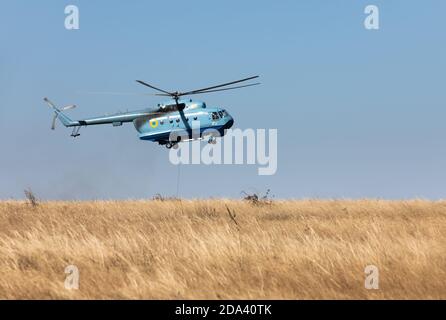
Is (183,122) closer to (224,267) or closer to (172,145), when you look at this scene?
(172,145)

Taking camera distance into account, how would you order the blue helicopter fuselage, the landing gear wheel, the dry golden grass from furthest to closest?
the landing gear wheel, the blue helicopter fuselage, the dry golden grass

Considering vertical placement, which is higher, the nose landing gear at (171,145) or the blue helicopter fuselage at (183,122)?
the blue helicopter fuselage at (183,122)

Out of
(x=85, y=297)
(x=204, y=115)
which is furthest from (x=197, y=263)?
(x=204, y=115)

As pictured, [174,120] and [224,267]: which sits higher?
[174,120]

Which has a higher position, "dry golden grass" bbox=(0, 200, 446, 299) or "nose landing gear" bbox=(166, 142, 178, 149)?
"nose landing gear" bbox=(166, 142, 178, 149)

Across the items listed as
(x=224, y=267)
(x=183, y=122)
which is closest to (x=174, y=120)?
(x=183, y=122)

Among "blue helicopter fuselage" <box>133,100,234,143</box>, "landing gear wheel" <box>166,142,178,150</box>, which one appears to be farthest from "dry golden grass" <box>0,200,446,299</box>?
"landing gear wheel" <box>166,142,178,150</box>

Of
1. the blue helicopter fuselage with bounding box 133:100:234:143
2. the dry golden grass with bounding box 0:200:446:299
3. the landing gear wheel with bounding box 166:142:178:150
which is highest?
the blue helicopter fuselage with bounding box 133:100:234:143

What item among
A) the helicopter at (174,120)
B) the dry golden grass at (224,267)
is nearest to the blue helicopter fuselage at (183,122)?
the helicopter at (174,120)

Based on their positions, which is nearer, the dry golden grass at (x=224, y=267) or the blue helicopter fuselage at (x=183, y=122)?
the dry golden grass at (x=224, y=267)

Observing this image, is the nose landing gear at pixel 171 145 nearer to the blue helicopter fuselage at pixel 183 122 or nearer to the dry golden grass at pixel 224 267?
the blue helicopter fuselage at pixel 183 122

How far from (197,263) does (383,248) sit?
317cm

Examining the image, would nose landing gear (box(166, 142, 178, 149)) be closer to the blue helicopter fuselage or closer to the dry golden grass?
the blue helicopter fuselage
